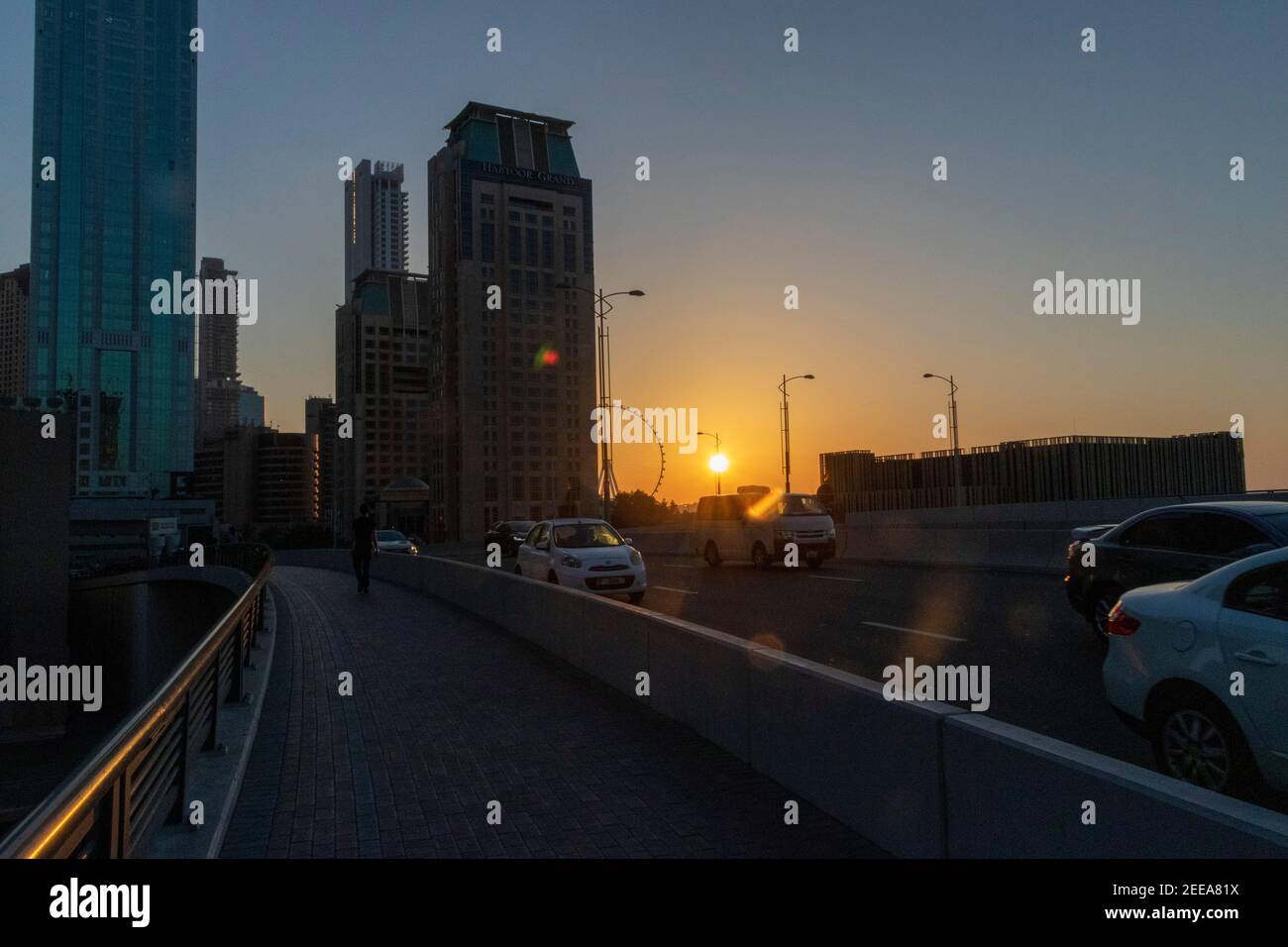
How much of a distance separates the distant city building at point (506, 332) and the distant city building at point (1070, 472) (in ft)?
173

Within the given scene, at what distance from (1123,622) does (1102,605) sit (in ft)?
16.5

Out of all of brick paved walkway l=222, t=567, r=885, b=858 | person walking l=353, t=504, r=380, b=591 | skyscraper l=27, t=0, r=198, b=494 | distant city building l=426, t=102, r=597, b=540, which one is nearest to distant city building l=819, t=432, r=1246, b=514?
distant city building l=426, t=102, r=597, b=540

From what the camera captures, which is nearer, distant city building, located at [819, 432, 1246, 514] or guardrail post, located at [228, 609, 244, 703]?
guardrail post, located at [228, 609, 244, 703]

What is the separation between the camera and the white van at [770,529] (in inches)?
947

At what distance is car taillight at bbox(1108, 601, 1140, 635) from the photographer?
5961mm

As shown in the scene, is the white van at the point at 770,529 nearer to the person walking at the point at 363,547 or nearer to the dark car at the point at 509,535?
the person walking at the point at 363,547

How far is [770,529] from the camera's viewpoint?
955 inches

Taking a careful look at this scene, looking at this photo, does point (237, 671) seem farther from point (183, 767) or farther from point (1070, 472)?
point (1070, 472)

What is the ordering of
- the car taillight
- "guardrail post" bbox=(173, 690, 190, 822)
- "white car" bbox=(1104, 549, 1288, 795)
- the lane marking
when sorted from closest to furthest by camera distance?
1. "white car" bbox=(1104, 549, 1288, 795)
2. "guardrail post" bbox=(173, 690, 190, 822)
3. the car taillight
4. the lane marking

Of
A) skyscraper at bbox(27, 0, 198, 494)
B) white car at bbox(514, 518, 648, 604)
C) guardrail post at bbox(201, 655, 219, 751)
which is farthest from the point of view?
skyscraper at bbox(27, 0, 198, 494)

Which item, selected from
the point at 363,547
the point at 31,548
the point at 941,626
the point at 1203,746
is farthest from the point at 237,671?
the point at 31,548

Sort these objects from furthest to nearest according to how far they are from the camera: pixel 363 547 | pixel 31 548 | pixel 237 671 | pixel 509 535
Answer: pixel 509 535 → pixel 31 548 → pixel 363 547 → pixel 237 671

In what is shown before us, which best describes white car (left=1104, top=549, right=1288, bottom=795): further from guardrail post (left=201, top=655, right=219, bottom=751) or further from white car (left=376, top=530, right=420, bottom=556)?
white car (left=376, top=530, right=420, bottom=556)

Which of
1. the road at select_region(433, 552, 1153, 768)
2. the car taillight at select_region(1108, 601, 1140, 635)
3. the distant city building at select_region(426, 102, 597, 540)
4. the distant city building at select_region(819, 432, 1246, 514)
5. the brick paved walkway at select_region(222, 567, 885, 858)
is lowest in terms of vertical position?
the brick paved walkway at select_region(222, 567, 885, 858)
